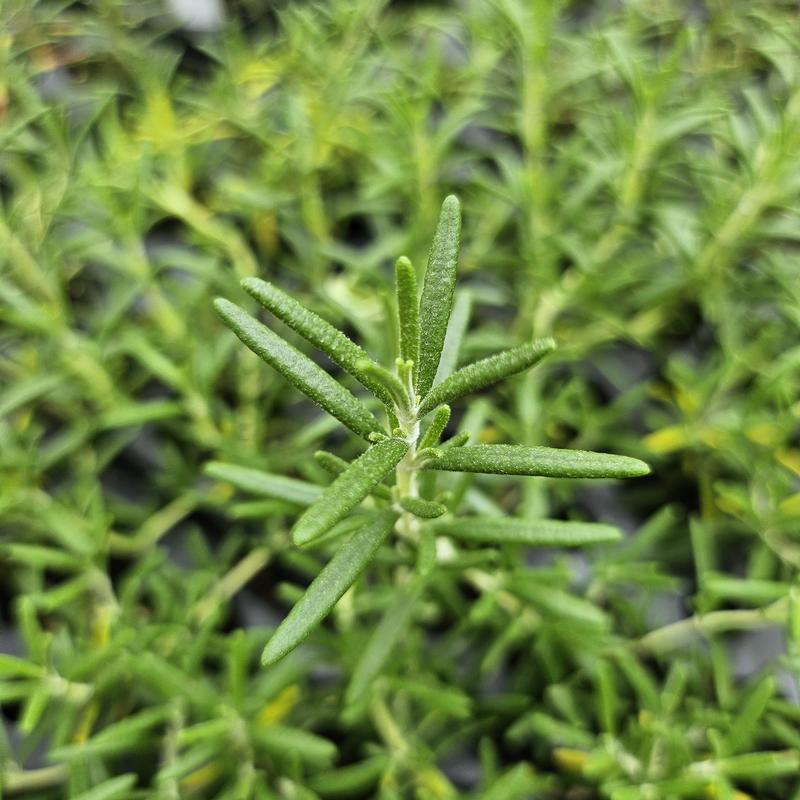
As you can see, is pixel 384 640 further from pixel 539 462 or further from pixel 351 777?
pixel 539 462

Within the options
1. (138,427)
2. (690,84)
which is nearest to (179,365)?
(138,427)

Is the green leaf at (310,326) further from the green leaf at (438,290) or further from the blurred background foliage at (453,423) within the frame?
the blurred background foliage at (453,423)

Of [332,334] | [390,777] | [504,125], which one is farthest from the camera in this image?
[504,125]

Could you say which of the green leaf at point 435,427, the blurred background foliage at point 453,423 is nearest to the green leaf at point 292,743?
the blurred background foliage at point 453,423

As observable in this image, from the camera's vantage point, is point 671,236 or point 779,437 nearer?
point 779,437

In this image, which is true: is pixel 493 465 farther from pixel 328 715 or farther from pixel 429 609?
pixel 328 715

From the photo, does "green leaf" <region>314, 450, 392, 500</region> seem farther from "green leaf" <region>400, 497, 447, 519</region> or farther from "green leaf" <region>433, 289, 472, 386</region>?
"green leaf" <region>433, 289, 472, 386</region>

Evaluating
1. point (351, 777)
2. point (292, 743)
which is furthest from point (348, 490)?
point (351, 777)
